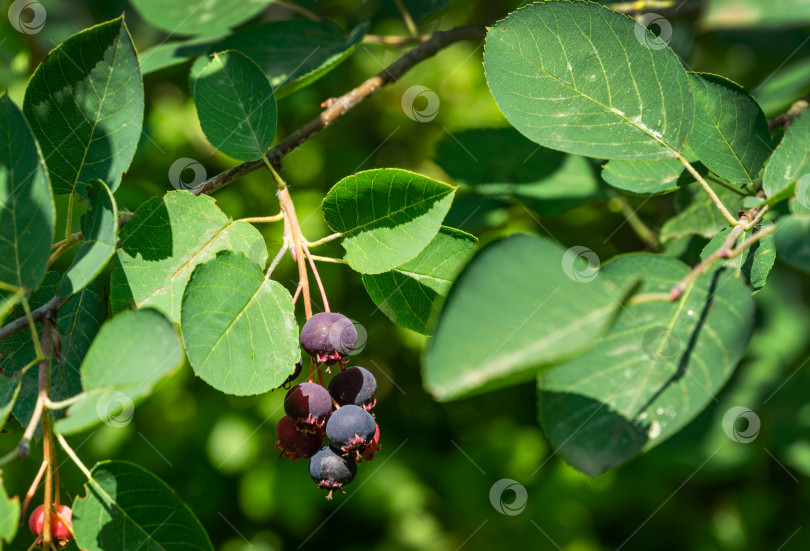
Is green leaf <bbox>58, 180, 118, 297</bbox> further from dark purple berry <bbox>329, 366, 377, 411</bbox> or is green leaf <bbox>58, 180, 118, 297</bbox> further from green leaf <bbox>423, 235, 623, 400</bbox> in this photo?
green leaf <bbox>423, 235, 623, 400</bbox>

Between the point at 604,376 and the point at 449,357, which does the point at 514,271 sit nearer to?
the point at 449,357

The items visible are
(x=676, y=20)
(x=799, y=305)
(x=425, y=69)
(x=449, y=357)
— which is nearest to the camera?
(x=449, y=357)

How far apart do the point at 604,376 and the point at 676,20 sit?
1.34 metres

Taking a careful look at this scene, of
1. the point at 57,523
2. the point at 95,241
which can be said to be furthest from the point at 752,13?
the point at 57,523

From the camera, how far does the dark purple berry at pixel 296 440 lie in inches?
37.9

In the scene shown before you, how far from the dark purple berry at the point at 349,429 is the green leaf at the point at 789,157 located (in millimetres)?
626

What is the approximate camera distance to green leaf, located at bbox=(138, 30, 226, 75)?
1455 mm

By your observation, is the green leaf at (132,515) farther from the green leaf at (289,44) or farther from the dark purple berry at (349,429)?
the green leaf at (289,44)

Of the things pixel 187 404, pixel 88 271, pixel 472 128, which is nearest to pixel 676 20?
pixel 472 128

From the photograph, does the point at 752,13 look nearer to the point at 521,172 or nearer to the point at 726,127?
the point at 521,172

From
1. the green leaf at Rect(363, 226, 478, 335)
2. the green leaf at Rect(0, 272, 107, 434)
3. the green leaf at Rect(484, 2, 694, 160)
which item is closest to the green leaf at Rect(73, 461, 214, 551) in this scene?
the green leaf at Rect(0, 272, 107, 434)

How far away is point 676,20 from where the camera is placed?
172cm

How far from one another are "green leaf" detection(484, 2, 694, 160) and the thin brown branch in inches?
14.8

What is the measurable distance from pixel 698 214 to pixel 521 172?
1.54 feet
